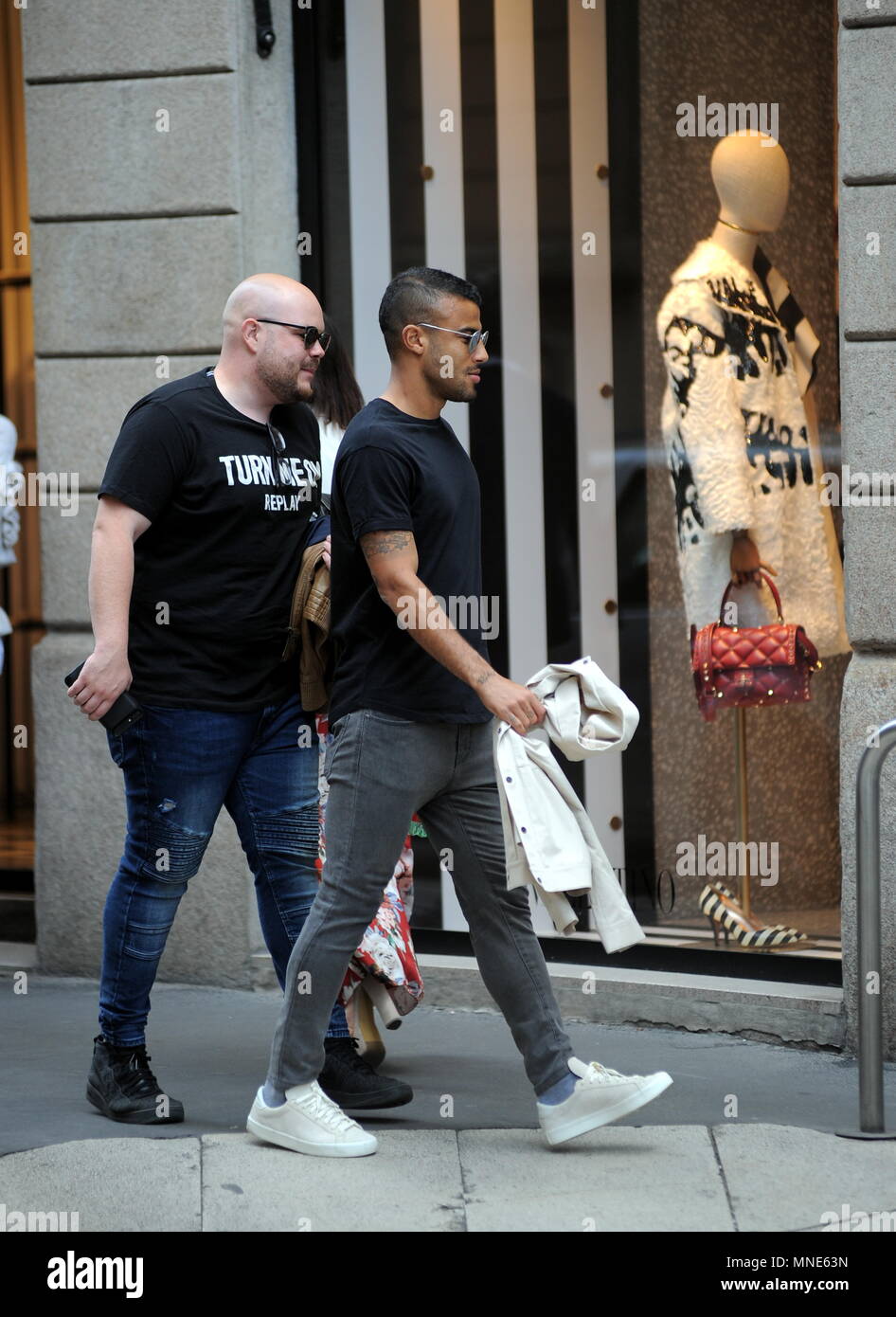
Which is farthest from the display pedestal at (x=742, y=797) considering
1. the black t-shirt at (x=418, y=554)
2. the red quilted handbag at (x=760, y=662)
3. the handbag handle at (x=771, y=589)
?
the black t-shirt at (x=418, y=554)

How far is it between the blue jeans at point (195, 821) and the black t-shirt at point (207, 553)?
83 millimetres

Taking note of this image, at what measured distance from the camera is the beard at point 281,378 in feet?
15.7

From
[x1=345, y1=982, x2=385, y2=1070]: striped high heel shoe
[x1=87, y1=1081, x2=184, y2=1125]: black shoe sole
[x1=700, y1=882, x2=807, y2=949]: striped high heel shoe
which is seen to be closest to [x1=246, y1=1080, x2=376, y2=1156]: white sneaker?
[x1=87, y1=1081, x2=184, y2=1125]: black shoe sole

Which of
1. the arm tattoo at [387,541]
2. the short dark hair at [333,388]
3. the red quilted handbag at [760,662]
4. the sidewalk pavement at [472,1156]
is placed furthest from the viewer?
the red quilted handbag at [760,662]

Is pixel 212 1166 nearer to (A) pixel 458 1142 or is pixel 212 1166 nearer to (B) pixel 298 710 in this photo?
(A) pixel 458 1142

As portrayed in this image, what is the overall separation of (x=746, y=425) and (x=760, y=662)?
768mm

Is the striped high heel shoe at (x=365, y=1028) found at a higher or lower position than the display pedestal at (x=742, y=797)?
lower

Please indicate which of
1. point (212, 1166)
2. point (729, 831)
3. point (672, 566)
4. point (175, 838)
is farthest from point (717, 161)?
point (212, 1166)

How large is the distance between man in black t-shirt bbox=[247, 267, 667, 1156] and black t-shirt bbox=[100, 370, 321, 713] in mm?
363

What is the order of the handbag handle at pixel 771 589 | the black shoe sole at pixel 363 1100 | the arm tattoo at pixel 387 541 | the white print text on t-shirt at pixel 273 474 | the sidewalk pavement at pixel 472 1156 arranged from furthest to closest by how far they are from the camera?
the handbag handle at pixel 771 589 → the black shoe sole at pixel 363 1100 → the white print text on t-shirt at pixel 273 474 → the arm tattoo at pixel 387 541 → the sidewalk pavement at pixel 472 1156

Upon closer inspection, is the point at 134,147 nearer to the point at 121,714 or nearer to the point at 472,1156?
the point at 121,714

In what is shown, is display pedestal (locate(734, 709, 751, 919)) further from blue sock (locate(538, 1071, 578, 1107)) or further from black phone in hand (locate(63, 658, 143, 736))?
black phone in hand (locate(63, 658, 143, 736))

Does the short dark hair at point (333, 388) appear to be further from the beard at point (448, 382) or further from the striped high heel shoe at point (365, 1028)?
the striped high heel shoe at point (365, 1028)
